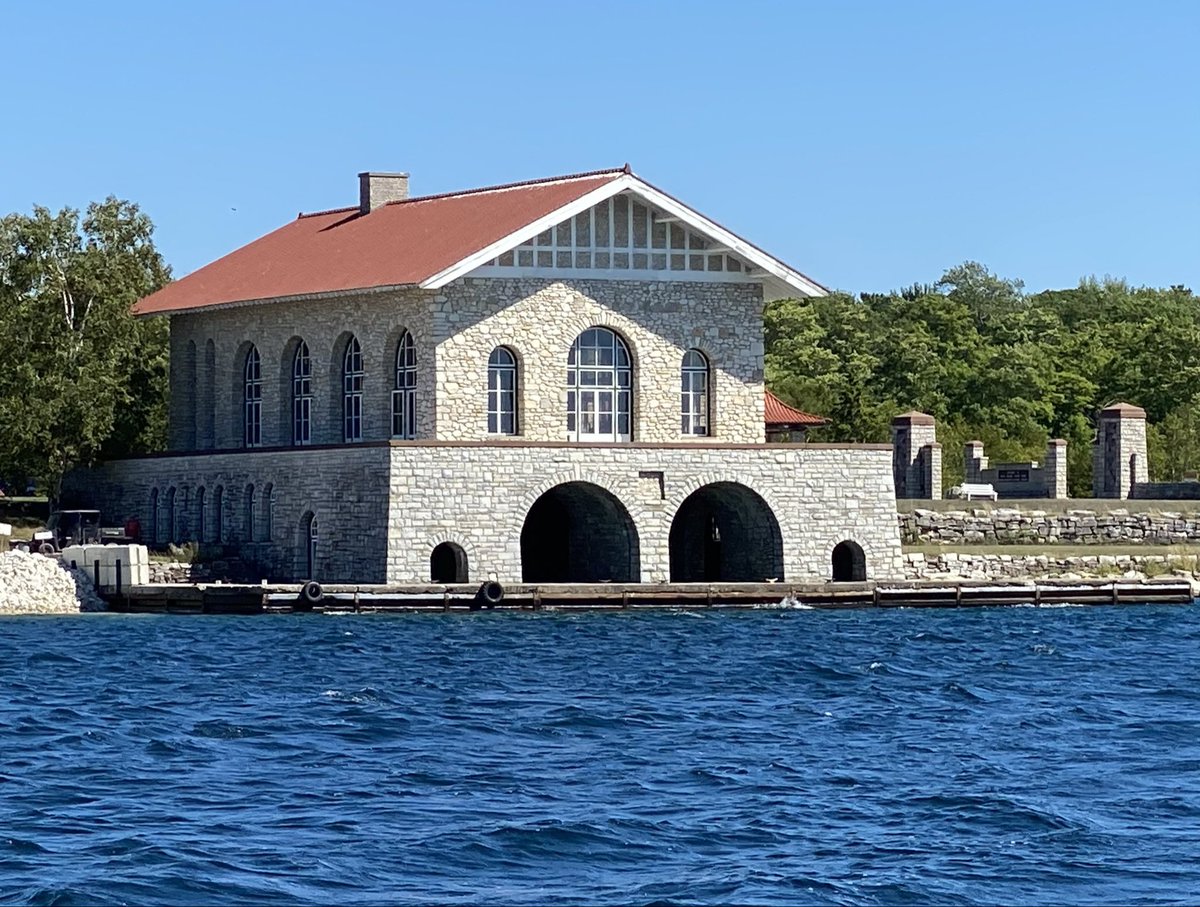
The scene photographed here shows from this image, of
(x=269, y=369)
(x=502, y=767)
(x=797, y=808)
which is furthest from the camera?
(x=269, y=369)

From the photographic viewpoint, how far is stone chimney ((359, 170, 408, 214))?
64.4 meters

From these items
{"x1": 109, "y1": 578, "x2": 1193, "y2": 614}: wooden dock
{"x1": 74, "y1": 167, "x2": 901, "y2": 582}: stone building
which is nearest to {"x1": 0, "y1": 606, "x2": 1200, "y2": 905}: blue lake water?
{"x1": 109, "y1": 578, "x2": 1193, "y2": 614}: wooden dock

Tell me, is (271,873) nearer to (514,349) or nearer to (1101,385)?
(514,349)

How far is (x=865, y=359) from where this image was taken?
93938 millimetres

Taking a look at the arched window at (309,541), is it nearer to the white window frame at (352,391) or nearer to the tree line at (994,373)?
the white window frame at (352,391)

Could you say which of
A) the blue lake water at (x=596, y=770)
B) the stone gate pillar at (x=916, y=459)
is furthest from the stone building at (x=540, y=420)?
the blue lake water at (x=596, y=770)

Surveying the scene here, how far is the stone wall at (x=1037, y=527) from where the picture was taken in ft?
200

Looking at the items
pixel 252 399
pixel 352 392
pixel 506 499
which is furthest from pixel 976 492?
pixel 252 399

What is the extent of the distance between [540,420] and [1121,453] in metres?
16.0

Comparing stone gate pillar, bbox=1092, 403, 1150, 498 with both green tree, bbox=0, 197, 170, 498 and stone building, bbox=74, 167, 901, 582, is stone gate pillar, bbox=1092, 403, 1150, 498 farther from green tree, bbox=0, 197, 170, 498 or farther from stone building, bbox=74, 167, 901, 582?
green tree, bbox=0, 197, 170, 498

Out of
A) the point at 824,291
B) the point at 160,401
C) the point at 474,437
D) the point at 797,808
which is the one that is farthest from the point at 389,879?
the point at 160,401

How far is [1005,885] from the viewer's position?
21891 mm

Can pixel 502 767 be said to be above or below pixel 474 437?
below

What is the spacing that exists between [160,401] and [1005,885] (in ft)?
158
